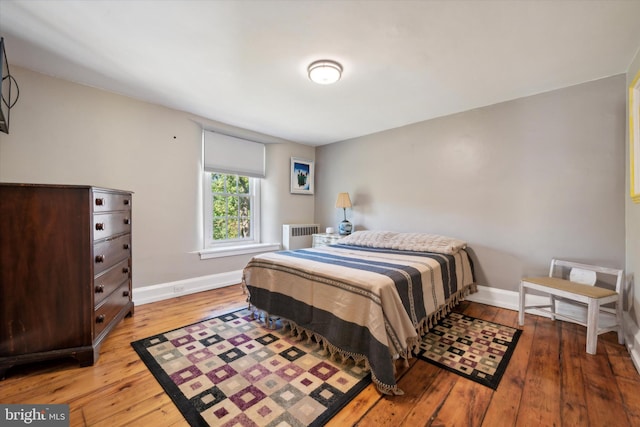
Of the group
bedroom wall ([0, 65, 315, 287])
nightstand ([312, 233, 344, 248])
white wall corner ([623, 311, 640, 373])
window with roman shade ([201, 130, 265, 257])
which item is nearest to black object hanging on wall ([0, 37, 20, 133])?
bedroom wall ([0, 65, 315, 287])

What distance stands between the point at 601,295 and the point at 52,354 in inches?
147

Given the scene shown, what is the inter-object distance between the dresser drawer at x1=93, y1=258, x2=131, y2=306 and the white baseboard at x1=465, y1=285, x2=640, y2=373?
3.48m

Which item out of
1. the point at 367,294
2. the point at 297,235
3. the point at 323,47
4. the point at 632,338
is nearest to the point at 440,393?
the point at 367,294

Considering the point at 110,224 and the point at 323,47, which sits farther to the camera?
the point at 110,224

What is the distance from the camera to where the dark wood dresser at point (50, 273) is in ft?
5.00

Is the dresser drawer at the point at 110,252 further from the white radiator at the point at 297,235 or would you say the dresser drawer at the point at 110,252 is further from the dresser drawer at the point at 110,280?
the white radiator at the point at 297,235

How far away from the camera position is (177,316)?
2.50 m

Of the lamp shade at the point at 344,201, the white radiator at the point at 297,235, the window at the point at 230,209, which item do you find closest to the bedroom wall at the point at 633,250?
the lamp shade at the point at 344,201

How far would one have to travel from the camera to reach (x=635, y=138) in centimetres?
183

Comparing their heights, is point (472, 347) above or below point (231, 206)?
below

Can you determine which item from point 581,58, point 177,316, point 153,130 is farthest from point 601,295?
point 153,130

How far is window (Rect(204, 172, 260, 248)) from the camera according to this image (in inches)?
141

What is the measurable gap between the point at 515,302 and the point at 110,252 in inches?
149

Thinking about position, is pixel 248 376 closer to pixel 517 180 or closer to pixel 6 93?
pixel 6 93
